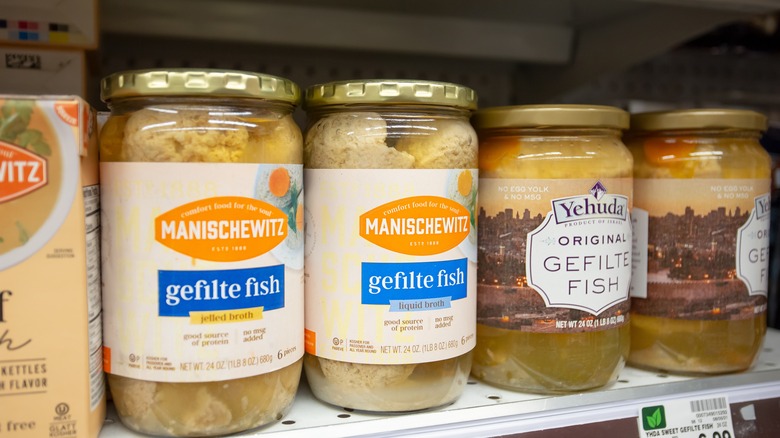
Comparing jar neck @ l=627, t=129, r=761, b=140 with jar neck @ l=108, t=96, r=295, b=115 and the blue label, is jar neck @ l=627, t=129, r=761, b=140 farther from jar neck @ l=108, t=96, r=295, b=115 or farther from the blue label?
jar neck @ l=108, t=96, r=295, b=115

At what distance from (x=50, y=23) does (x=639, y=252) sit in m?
0.85

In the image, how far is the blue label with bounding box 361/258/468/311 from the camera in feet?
2.58

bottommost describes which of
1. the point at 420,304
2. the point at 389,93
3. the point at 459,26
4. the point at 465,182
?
the point at 420,304

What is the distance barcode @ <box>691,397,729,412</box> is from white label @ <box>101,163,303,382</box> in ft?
1.83

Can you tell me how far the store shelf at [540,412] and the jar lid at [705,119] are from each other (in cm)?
35

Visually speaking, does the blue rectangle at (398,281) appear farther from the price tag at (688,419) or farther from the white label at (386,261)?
the price tag at (688,419)

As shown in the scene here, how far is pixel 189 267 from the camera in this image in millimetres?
706

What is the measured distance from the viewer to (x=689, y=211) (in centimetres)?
94

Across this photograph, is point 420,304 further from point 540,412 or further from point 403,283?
point 540,412

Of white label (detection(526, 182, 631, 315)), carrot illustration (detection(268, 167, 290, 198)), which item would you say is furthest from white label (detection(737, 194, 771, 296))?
carrot illustration (detection(268, 167, 290, 198))

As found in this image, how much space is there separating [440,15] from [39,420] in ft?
3.20

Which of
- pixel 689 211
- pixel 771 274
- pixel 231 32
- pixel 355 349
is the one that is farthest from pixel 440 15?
pixel 771 274

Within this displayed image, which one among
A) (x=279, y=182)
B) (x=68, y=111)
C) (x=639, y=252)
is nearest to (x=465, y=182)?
(x=279, y=182)

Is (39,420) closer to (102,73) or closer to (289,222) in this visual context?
(289,222)
